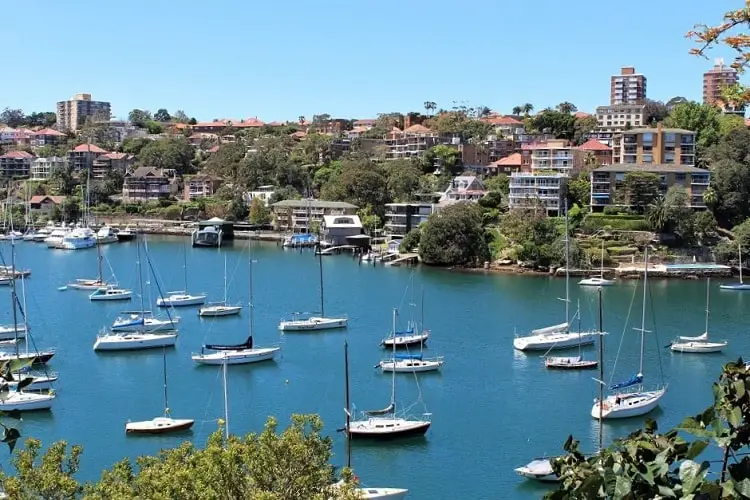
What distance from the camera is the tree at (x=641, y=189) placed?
54594 millimetres

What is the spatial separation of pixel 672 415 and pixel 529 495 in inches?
278

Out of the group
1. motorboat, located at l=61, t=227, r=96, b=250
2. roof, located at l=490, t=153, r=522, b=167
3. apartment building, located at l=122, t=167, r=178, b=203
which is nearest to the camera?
motorboat, located at l=61, t=227, r=96, b=250

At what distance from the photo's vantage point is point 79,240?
64.1 meters

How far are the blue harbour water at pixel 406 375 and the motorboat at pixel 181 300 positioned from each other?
86cm

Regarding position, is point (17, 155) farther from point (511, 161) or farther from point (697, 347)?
point (697, 347)

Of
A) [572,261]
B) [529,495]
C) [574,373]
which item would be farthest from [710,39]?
[572,261]

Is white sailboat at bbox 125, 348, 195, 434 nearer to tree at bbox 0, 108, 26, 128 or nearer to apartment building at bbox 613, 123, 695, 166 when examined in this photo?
apartment building at bbox 613, 123, 695, 166

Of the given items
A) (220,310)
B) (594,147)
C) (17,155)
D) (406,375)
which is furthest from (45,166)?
(406,375)

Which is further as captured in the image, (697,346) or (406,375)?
(697,346)

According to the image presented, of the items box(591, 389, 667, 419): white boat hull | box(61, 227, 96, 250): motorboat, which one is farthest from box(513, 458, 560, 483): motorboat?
box(61, 227, 96, 250): motorboat

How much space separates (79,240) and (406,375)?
43.0 metres

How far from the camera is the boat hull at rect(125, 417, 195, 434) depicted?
21297mm

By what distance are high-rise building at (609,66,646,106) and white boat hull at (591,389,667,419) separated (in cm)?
8699

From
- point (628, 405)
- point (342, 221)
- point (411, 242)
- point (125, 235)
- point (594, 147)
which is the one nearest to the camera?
point (628, 405)
